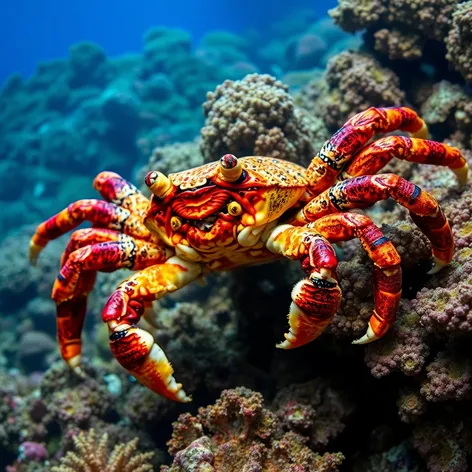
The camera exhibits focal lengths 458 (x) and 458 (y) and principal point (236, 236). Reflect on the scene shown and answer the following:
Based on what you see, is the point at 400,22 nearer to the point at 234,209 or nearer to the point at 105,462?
the point at 234,209

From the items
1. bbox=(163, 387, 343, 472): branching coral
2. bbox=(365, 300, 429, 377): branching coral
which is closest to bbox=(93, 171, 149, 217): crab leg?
bbox=(163, 387, 343, 472): branching coral

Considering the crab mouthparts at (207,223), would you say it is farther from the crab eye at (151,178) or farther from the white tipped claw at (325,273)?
the white tipped claw at (325,273)

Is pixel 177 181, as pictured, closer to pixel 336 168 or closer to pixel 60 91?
pixel 336 168

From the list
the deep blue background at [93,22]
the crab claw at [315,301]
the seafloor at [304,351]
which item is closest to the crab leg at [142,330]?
the seafloor at [304,351]

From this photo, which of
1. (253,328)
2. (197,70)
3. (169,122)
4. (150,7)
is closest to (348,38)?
(197,70)

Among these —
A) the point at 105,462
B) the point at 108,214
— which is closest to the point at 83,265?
the point at 108,214

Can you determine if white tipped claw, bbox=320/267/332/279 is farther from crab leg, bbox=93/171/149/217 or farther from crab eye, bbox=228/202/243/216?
crab leg, bbox=93/171/149/217
